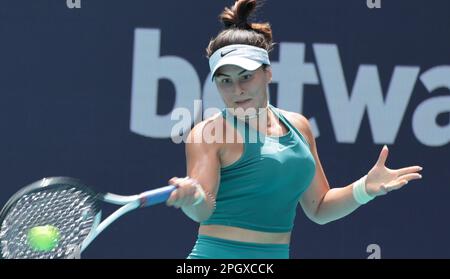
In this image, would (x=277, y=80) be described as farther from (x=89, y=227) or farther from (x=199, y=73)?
(x=89, y=227)

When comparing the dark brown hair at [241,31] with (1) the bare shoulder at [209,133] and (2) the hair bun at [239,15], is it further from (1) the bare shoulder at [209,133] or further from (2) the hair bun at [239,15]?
(1) the bare shoulder at [209,133]

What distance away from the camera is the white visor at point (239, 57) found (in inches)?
161

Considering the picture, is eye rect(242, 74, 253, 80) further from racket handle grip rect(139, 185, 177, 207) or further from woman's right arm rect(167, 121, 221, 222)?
racket handle grip rect(139, 185, 177, 207)

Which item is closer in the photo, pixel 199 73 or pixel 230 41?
pixel 230 41

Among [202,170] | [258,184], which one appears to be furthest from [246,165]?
[202,170]

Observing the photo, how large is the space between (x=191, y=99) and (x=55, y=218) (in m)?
2.40

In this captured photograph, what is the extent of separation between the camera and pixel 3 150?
232 inches

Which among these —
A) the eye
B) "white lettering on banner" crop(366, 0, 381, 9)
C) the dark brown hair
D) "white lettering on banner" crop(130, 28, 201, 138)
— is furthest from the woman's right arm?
"white lettering on banner" crop(366, 0, 381, 9)

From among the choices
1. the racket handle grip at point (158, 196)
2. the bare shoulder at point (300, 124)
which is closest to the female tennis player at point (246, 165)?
the bare shoulder at point (300, 124)

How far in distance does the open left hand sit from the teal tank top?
1.01 feet

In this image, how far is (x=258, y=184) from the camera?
13.4 ft

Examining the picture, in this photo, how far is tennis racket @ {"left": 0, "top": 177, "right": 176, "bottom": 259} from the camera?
3492 mm
